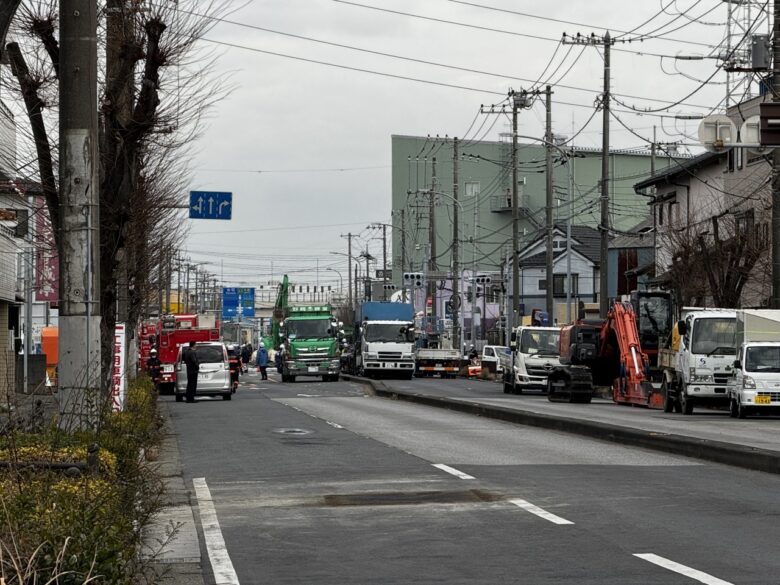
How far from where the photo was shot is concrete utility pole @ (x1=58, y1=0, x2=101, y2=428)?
12.9 m

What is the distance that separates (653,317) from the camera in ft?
142

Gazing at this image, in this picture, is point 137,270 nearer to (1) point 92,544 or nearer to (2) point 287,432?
(2) point 287,432

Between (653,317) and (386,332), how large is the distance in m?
25.2

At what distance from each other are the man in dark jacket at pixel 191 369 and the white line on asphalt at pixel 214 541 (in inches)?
1005

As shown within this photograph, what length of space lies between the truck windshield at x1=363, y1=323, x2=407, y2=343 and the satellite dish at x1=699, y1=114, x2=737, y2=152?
126 ft

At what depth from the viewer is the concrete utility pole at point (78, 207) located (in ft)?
42.2

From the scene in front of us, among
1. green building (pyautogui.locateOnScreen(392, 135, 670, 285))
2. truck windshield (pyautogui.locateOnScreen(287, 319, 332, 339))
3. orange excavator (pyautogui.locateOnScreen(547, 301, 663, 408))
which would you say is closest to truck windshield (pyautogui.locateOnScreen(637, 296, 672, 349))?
orange excavator (pyautogui.locateOnScreen(547, 301, 663, 408))

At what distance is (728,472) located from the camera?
17.0 meters

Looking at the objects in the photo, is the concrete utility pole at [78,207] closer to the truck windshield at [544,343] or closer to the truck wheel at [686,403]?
the truck wheel at [686,403]

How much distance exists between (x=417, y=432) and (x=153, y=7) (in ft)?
33.0

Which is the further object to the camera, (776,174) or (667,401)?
(667,401)

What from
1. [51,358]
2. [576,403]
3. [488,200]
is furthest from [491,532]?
[488,200]

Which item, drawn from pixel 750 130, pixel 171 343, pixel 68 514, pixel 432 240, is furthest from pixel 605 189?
pixel 68 514

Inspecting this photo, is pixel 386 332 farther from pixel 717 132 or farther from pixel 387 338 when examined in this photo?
pixel 717 132
